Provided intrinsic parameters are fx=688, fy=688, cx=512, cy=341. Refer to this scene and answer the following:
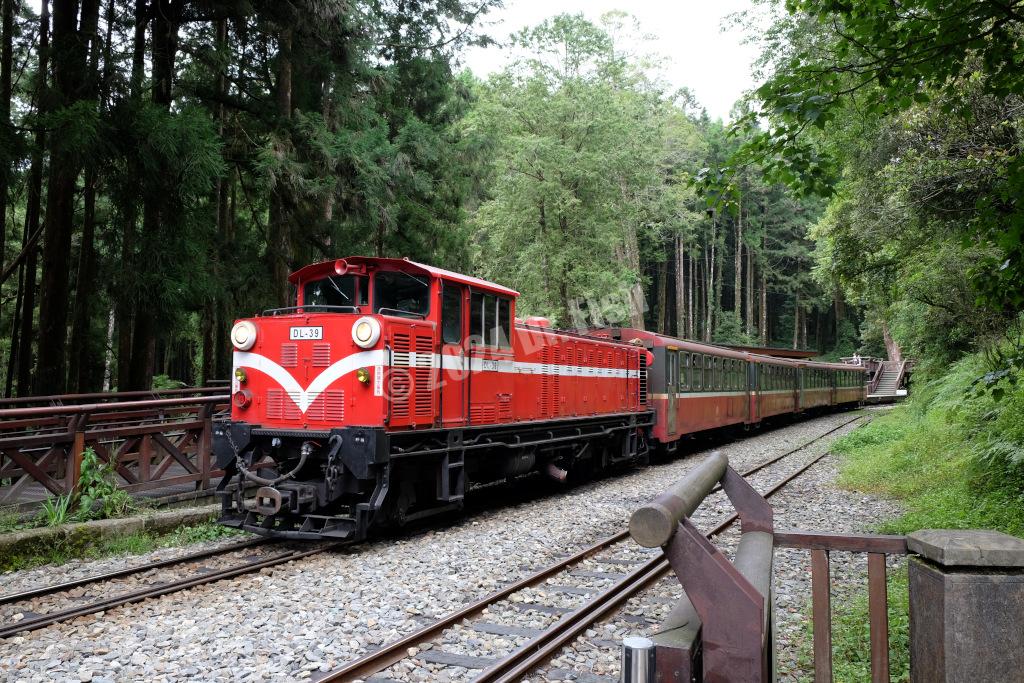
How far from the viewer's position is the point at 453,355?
30.6 feet

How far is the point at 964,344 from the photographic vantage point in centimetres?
2012

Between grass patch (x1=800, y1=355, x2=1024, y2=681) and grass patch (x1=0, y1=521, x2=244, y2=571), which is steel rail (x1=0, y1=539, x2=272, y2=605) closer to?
grass patch (x1=0, y1=521, x2=244, y2=571)

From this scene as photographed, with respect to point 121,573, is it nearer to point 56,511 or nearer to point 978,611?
point 56,511

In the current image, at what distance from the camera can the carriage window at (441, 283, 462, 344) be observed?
910cm

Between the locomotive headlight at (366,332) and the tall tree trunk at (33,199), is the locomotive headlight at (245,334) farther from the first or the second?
the tall tree trunk at (33,199)

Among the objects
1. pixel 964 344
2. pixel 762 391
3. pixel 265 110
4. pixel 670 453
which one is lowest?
pixel 670 453

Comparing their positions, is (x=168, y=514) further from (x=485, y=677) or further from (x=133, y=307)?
(x=485, y=677)

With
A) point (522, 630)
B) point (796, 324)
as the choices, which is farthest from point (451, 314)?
point (796, 324)

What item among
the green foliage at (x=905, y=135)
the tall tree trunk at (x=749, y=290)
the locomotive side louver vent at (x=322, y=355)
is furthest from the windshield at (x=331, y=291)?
the tall tree trunk at (x=749, y=290)

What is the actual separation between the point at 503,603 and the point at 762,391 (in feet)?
66.7

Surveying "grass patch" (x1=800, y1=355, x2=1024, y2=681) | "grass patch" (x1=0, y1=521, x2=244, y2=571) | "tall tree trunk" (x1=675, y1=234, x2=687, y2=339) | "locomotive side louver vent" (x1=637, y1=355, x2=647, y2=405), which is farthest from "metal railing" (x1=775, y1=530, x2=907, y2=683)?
"tall tree trunk" (x1=675, y1=234, x2=687, y2=339)

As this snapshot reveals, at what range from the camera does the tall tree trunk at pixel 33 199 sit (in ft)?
36.3

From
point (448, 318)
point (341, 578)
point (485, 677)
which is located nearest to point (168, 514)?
point (341, 578)

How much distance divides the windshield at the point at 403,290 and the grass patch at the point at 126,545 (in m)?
3.58
